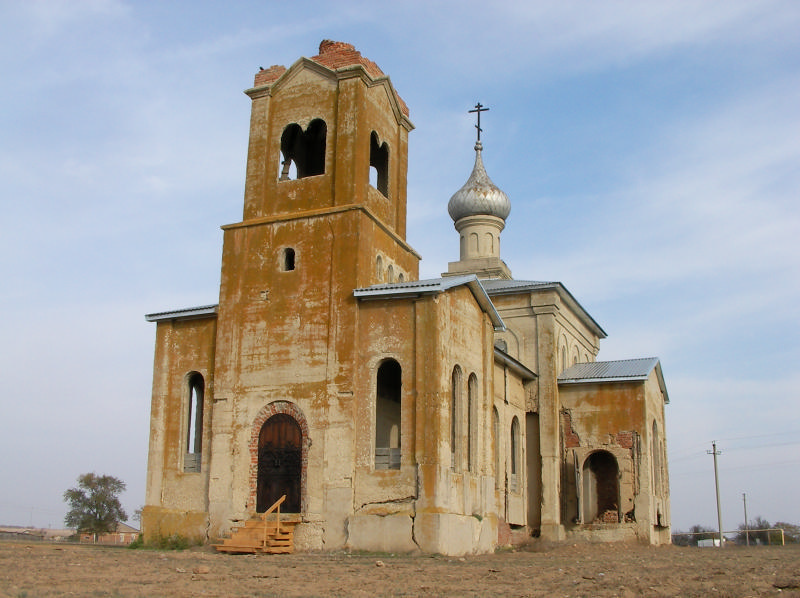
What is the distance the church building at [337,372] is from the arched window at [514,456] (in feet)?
0.37

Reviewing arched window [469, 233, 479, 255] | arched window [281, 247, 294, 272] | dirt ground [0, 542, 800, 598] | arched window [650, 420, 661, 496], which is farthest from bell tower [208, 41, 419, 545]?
arched window [650, 420, 661, 496]

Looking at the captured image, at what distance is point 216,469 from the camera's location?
65.3 feet

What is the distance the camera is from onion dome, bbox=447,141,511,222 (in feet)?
108

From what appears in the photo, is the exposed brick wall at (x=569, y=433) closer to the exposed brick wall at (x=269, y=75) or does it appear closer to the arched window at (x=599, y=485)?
the arched window at (x=599, y=485)

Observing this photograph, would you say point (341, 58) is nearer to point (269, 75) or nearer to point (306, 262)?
point (269, 75)

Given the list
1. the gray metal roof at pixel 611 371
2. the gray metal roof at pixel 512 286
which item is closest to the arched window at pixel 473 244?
the gray metal roof at pixel 512 286

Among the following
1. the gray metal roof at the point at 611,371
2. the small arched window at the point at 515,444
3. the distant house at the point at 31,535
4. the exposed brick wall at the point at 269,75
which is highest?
the exposed brick wall at the point at 269,75

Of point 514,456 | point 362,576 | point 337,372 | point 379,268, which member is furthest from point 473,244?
point 362,576

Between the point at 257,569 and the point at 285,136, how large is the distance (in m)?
11.8

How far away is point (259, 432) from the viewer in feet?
65.1

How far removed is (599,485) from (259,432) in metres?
12.3

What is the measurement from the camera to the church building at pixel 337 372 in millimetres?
18562

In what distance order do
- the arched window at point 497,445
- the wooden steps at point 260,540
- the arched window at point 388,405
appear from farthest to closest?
the arched window at point 497,445, the arched window at point 388,405, the wooden steps at point 260,540

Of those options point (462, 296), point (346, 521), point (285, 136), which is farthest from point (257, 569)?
point (285, 136)
